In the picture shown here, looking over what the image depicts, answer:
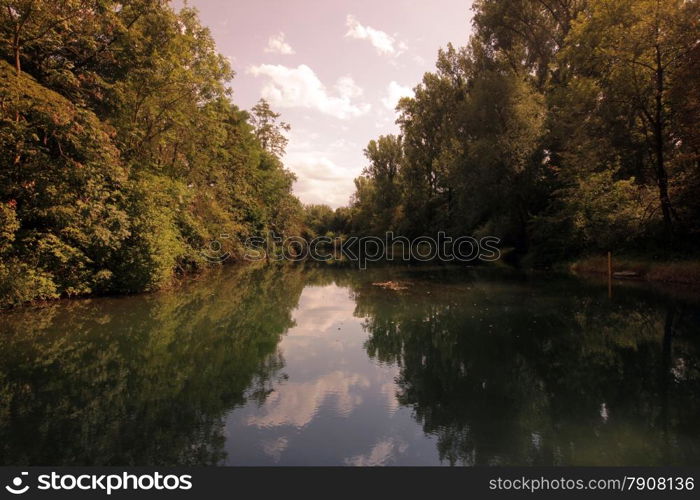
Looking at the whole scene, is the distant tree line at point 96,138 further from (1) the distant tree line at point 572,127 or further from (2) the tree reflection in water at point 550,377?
(1) the distant tree line at point 572,127

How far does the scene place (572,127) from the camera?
22.8 meters

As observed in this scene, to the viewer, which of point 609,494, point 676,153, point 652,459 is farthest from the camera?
point 676,153

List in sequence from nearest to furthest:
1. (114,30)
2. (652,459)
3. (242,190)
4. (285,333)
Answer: (652,459), (285,333), (114,30), (242,190)

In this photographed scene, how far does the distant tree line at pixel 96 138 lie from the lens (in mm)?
11484

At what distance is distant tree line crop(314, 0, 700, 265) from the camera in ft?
59.6

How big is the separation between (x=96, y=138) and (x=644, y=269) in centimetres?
2464

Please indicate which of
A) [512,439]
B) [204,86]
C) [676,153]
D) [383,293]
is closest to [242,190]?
[204,86]

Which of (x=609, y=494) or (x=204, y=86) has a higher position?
(x=204, y=86)

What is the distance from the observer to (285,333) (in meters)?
10.5

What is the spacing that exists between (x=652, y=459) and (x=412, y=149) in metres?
48.8

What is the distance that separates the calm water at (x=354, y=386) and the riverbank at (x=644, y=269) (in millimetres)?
6727

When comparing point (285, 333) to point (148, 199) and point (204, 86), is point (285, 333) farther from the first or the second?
point (204, 86)

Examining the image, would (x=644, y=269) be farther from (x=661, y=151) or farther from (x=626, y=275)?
(x=661, y=151)

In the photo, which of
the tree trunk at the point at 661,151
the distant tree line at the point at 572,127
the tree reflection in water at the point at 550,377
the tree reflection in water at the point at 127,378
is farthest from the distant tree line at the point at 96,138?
the tree trunk at the point at 661,151
